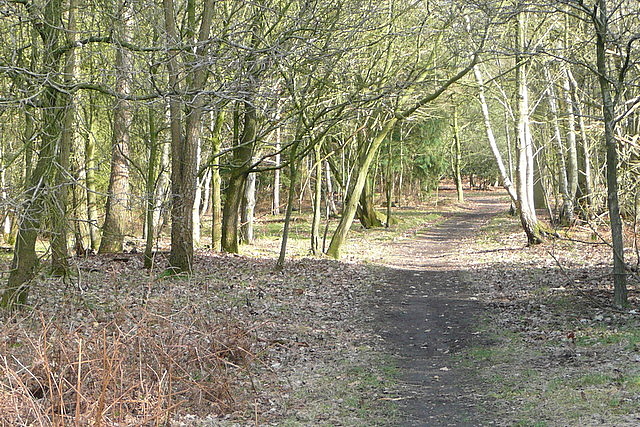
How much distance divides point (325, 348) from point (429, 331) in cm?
203

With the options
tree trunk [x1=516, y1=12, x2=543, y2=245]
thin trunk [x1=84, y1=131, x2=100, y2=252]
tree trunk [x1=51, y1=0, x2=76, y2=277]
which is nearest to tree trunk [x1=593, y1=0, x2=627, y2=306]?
tree trunk [x1=51, y1=0, x2=76, y2=277]

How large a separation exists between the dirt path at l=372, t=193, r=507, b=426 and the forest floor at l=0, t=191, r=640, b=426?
36mm

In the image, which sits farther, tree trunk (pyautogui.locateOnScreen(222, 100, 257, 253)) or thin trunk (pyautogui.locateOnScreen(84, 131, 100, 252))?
tree trunk (pyautogui.locateOnScreen(222, 100, 257, 253))

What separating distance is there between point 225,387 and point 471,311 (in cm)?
632

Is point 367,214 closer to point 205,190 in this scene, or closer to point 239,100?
point 205,190

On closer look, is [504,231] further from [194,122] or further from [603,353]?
[603,353]

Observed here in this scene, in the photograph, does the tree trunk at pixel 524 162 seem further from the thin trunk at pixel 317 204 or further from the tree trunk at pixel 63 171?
the tree trunk at pixel 63 171

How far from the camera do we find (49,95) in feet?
31.0

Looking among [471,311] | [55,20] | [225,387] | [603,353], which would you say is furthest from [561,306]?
[55,20]

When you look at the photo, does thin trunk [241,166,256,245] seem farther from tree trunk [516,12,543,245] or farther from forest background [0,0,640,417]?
tree trunk [516,12,543,245]

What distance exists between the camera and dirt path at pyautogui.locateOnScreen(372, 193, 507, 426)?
285 inches

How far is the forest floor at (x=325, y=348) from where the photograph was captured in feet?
20.4

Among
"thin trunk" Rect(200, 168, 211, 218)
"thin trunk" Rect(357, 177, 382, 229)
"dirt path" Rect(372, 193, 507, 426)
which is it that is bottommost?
"dirt path" Rect(372, 193, 507, 426)

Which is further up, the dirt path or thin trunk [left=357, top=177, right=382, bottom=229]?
thin trunk [left=357, top=177, right=382, bottom=229]
